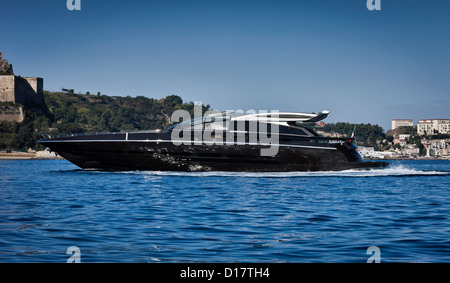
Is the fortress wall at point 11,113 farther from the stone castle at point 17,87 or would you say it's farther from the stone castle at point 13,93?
the stone castle at point 17,87

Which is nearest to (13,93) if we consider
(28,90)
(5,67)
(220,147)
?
(28,90)

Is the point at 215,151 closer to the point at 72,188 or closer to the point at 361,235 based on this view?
the point at 72,188

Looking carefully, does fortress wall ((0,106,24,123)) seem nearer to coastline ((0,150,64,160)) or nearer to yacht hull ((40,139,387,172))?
coastline ((0,150,64,160))

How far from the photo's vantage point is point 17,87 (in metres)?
142

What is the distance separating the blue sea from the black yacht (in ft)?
21.4

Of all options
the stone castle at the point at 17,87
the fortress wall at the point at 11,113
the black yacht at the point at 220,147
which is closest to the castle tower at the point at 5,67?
the stone castle at the point at 17,87

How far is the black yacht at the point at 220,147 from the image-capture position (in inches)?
1002

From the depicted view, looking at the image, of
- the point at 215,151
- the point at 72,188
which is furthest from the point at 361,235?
the point at 215,151

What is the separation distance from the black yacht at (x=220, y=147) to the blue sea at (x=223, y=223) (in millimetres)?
6526

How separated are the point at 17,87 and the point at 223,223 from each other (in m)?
145

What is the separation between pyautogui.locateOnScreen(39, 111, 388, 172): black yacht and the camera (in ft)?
83.5

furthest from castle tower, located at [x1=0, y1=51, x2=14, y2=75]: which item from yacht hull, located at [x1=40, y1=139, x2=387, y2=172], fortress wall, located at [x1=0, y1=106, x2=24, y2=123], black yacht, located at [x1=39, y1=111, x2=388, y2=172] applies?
yacht hull, located at [x1=40, y1=139, x2=387, y2=172]

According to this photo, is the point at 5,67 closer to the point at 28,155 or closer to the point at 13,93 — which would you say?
the point at 13,93
